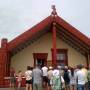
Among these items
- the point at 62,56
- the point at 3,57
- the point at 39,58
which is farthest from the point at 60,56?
the point at 3,57

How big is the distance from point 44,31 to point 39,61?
2.64 metres

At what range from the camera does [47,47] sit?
37312 mm

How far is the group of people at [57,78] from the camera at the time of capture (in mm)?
23430

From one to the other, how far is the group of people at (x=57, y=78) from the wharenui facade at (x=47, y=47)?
4.37 metres

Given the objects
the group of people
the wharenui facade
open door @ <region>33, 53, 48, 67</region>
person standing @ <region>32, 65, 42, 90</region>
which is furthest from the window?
person standing @ <region>32, 65, 42, 90</region>

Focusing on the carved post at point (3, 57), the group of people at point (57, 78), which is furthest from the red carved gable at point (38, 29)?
the group of people at point (57, 78)

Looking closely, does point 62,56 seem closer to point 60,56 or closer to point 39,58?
point 60,56

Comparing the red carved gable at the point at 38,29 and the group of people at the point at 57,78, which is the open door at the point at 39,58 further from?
the group of people at the point at 57,78

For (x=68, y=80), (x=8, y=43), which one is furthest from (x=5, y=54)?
(x=68, y=80)

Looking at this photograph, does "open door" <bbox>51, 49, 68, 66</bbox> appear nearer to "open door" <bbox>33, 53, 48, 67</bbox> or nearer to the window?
the window

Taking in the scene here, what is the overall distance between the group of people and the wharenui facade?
4369 millimetres

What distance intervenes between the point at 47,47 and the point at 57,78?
43.1ft

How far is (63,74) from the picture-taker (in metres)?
27.6

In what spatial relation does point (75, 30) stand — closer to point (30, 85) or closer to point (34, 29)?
point (34, 29)
